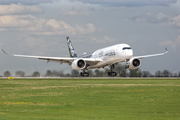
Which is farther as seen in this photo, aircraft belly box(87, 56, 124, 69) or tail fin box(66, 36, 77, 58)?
tail fin box(66, 36, 77, 58)

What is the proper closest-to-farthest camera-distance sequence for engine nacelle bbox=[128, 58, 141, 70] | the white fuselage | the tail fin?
the white fuselage
engine nacelle bbox=[128, 58, 141, 70]
the tail fin

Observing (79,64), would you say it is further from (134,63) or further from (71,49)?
(71,49)

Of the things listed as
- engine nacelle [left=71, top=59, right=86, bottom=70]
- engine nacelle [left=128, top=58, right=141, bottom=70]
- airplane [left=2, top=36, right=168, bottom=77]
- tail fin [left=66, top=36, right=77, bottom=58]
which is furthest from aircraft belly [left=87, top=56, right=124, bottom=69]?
tail fin [left=66, top=36, right=77, bottom=58]

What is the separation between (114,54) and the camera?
67.1 meters

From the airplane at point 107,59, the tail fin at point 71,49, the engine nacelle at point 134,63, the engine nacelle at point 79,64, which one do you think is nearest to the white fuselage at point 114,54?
the airplane at point 107,59

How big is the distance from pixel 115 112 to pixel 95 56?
60.4 metres

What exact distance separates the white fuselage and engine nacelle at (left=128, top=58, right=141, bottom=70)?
3.91 m

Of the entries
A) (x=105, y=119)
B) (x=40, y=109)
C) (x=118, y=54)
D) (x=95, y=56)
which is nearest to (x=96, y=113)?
(x=105, y=119)

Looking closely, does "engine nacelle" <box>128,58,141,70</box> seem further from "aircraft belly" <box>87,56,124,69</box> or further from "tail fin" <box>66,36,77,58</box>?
"tail fin" <box>66,36,77,58</box>

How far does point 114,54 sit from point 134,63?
6572 mm

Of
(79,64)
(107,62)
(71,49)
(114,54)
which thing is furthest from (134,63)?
(71,49)

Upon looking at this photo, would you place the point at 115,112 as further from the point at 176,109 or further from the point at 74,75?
the point at 74,75

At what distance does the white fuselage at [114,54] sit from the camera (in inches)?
2566

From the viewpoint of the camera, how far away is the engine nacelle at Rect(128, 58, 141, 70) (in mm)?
70719
